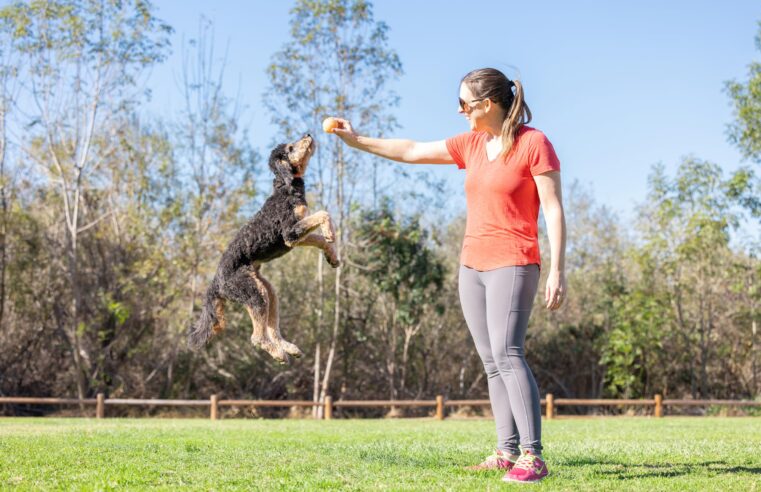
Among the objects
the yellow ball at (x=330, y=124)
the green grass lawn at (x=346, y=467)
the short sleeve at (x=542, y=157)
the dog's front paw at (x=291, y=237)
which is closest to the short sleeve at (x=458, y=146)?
the short sleeve at (x=542, y=157)

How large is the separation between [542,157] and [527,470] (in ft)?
5.82

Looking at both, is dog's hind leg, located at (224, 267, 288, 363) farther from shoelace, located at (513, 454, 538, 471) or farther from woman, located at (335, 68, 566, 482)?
shoelace, located at (513, 454, 538, 471)

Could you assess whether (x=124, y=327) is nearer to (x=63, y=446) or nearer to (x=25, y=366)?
(x=25, y=366)

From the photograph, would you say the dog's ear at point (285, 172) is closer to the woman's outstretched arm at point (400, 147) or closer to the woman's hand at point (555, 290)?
the woman's outstretched arm at point (400, 147)

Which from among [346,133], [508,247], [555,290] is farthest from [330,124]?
[555,290]

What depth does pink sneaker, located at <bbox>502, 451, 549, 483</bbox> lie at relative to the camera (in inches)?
168

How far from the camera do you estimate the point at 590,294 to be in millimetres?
24062

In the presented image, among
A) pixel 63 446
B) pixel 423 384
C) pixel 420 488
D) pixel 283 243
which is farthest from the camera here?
pixel 423 384

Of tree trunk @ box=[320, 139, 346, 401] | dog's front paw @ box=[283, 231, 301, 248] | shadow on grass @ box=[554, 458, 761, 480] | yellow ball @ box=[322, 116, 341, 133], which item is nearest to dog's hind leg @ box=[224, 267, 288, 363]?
dog's front paw @ box=[283, 231, 301, 248]

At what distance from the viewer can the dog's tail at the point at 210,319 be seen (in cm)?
514

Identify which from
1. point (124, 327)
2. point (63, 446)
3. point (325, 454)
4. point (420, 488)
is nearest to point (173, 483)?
point (420, 488)

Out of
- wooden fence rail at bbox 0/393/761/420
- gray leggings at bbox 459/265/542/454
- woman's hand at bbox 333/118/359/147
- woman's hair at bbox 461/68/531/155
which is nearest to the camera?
gray leggings at bbox 459/265/542/454

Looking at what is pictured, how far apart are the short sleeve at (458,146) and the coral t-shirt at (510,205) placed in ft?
1.21

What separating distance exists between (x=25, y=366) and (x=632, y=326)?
16.7m
